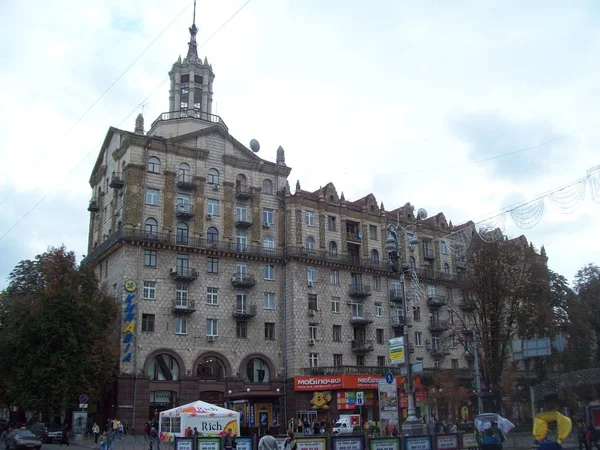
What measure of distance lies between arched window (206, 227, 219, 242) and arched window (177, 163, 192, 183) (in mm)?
4945

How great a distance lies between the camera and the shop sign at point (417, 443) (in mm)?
23562

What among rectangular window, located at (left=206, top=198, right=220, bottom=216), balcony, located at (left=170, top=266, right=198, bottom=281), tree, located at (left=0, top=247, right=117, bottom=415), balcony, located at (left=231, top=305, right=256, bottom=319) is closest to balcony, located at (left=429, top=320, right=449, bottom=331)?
balcony, located at (left=231, top=305, right=256, bottom=319)

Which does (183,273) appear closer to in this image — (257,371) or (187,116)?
(257,371)

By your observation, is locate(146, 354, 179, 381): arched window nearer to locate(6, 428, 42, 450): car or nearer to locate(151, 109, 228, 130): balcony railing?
locate(6, 428, 42, 450): car

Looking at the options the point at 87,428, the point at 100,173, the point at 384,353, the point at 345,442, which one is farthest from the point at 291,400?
the point at 345,442

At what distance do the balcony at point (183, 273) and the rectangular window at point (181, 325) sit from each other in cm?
335

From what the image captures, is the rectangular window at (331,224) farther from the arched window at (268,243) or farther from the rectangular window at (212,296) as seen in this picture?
the rectangular window at (212,296)

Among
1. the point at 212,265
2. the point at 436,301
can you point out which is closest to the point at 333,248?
the point at 212,265

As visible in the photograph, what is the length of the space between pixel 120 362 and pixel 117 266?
8608 millimetres

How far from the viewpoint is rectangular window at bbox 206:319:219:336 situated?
56312mm

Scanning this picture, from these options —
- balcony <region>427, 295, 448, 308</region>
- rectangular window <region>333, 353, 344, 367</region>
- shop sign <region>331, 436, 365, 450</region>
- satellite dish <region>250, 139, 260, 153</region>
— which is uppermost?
satellite dish <region>250, 139, 260, 153</region>

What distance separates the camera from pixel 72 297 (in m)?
48.5

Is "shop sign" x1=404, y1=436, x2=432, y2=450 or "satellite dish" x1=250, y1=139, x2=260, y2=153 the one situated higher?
"satellite dish" x1=250, y1=139, x2=260, y2=153

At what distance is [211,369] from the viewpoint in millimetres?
55812
